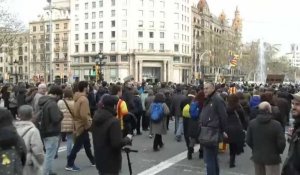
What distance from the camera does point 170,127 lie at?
60.5 ft

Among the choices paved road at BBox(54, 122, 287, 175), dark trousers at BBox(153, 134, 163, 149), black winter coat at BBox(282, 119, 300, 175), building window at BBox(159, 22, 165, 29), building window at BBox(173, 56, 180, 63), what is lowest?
paved road at BBox(54, 122, 287, 175)

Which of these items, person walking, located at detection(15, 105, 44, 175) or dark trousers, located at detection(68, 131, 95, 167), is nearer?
person walking, located at detection(15, 105, 44, 175)

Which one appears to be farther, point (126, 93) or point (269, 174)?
point (126, 93)

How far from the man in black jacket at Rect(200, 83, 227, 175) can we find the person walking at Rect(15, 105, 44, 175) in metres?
2.96

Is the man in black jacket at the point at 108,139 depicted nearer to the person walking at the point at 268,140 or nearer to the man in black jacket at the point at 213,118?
the man in black jacket at the point at 213,118

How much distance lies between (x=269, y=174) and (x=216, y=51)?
3992 inches

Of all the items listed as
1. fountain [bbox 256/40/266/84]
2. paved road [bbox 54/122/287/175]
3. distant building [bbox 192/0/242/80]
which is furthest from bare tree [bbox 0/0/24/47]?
fountain [bbox 256/40/266/84]

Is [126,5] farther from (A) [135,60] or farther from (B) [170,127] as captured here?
(B) [170,127]

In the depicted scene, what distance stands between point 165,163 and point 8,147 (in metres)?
6.21

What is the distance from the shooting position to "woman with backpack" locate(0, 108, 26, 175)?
4449 millimetres

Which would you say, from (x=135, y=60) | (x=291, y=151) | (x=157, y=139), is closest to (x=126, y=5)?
(x=135, y=60)

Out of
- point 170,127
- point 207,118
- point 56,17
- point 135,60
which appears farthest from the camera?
point 56,17

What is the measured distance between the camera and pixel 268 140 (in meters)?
6.82

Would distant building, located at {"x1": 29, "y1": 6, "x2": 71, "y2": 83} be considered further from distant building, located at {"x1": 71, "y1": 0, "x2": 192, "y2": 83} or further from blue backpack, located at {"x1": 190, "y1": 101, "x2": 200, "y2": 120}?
blue backpack, located at {"x1": 190, "y1": 101, "x2": 200, "y2": 120}
